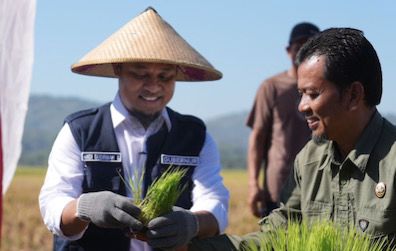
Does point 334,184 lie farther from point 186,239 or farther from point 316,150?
point 186,239

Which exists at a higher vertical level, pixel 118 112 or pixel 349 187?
pixel 118 112

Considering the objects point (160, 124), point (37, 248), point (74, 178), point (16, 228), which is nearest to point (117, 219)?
point (74, 178)

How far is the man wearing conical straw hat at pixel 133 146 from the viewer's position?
3713 millimetres

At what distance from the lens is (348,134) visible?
330 centimetres

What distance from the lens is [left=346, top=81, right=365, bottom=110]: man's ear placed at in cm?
322

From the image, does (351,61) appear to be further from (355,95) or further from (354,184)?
(354,184)

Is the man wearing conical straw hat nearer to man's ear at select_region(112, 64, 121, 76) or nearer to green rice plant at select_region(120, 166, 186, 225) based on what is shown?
man's ear at select_region(112, 64, 121, 76)

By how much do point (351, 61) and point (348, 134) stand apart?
0.28 m

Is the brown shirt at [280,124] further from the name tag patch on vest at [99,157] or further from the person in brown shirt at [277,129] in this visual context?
the name tag patch on vest at [99,157]

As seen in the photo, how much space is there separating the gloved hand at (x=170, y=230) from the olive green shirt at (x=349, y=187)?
0.69 ft

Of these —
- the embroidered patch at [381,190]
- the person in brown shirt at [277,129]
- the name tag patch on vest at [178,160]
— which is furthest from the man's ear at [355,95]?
the person in brown shirt at [277,129]

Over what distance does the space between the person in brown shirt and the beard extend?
9.61 feet

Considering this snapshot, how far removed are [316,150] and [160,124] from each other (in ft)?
2.57

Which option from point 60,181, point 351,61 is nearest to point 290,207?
point 351,61
